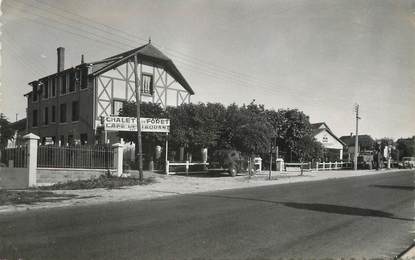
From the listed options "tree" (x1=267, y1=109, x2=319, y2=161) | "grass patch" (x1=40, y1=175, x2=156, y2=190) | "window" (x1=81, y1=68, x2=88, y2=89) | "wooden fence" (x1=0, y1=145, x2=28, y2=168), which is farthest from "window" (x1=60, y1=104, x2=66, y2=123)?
"tree" (x1=267, y1=109, x2=319, y2=161)

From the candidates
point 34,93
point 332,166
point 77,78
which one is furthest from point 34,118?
point 332,166

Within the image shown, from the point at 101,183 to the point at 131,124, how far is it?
4.90 m

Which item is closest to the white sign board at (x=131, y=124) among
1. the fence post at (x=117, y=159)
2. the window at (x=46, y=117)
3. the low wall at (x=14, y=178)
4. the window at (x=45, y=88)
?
the fence post at (x=117, y=159)

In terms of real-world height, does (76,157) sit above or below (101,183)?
above

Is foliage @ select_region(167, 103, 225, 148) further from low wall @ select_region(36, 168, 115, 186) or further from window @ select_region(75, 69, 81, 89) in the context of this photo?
window @ select_region(75, 69, 81, 89)

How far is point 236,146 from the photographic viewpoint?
2373cm

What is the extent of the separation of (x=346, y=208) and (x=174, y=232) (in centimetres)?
586

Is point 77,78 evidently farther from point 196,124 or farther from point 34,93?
point 196,124

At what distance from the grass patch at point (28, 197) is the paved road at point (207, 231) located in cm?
184

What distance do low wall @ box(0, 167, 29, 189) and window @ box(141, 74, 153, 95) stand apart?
591 inches

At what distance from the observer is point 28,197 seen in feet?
40.8

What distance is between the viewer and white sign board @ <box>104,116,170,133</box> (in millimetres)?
20188

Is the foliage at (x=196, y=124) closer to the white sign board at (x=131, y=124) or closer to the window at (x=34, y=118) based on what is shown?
the white sign board at (x=131, y=124)

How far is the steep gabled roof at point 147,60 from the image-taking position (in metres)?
28.5
